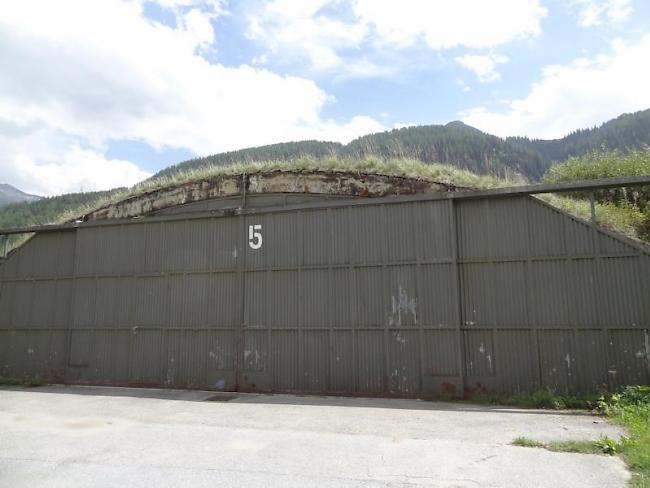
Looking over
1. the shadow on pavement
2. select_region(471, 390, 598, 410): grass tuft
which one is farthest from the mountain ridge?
select_region(471, 390, 598, 410): grass tuft

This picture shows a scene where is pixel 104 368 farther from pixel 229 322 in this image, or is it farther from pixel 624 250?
pixel 624 250

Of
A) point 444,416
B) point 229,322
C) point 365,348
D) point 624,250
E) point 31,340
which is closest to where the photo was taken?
point 444,416

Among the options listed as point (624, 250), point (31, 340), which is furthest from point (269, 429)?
point (31, 340)

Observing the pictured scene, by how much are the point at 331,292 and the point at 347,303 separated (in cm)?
47

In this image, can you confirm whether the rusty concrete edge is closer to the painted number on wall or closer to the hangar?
the hangar

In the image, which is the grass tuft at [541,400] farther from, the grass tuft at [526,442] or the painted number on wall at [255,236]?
the painted number on wall at [255,236]

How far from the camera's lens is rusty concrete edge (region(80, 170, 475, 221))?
11477 mm

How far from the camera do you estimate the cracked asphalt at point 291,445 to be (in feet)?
17.1

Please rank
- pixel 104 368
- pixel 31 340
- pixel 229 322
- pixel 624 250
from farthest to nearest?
pixel 31 340 < pixel 104 368 < pixel 229 322 < pixel 624 250

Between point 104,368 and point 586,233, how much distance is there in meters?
12.2

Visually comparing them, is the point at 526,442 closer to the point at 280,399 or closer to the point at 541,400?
the point at 541,400

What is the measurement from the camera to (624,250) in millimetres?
9195

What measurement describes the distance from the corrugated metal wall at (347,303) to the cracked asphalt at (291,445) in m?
1.13

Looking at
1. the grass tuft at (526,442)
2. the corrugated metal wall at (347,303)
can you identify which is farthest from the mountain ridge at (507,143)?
the grass tuft at (526,442)
